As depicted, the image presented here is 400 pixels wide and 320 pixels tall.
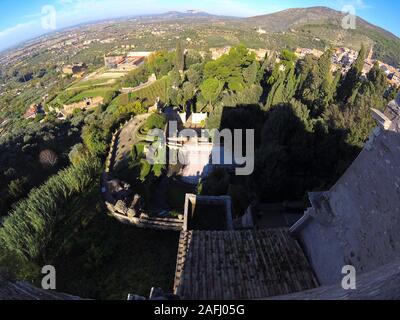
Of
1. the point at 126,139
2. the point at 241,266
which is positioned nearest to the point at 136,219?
the point at 241,266

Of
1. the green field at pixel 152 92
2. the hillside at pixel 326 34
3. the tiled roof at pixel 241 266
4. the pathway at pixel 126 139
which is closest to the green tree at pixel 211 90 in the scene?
the pathway at pixel 126 139

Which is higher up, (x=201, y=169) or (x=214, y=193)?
(x=214, y=193)

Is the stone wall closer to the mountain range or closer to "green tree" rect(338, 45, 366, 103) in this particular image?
"green tree" rect(338, 45, 366, 103)

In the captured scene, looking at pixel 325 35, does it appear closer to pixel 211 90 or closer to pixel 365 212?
pixel 211 90

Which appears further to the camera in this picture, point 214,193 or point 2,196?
point 2,196

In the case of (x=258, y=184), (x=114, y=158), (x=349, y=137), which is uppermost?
(x=349, y=137)

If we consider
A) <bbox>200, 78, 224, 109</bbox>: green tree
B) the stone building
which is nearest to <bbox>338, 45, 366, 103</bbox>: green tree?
<bbox>200, 78, 224, 109</bbox>: green tree

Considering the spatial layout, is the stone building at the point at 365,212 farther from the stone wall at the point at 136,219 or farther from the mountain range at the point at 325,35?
the mountain range at the point at 325,35

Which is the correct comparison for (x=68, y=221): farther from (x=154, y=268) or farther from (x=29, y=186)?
(x=29, y=186)

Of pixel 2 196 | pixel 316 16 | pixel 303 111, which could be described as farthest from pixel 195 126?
pixel 316 16
